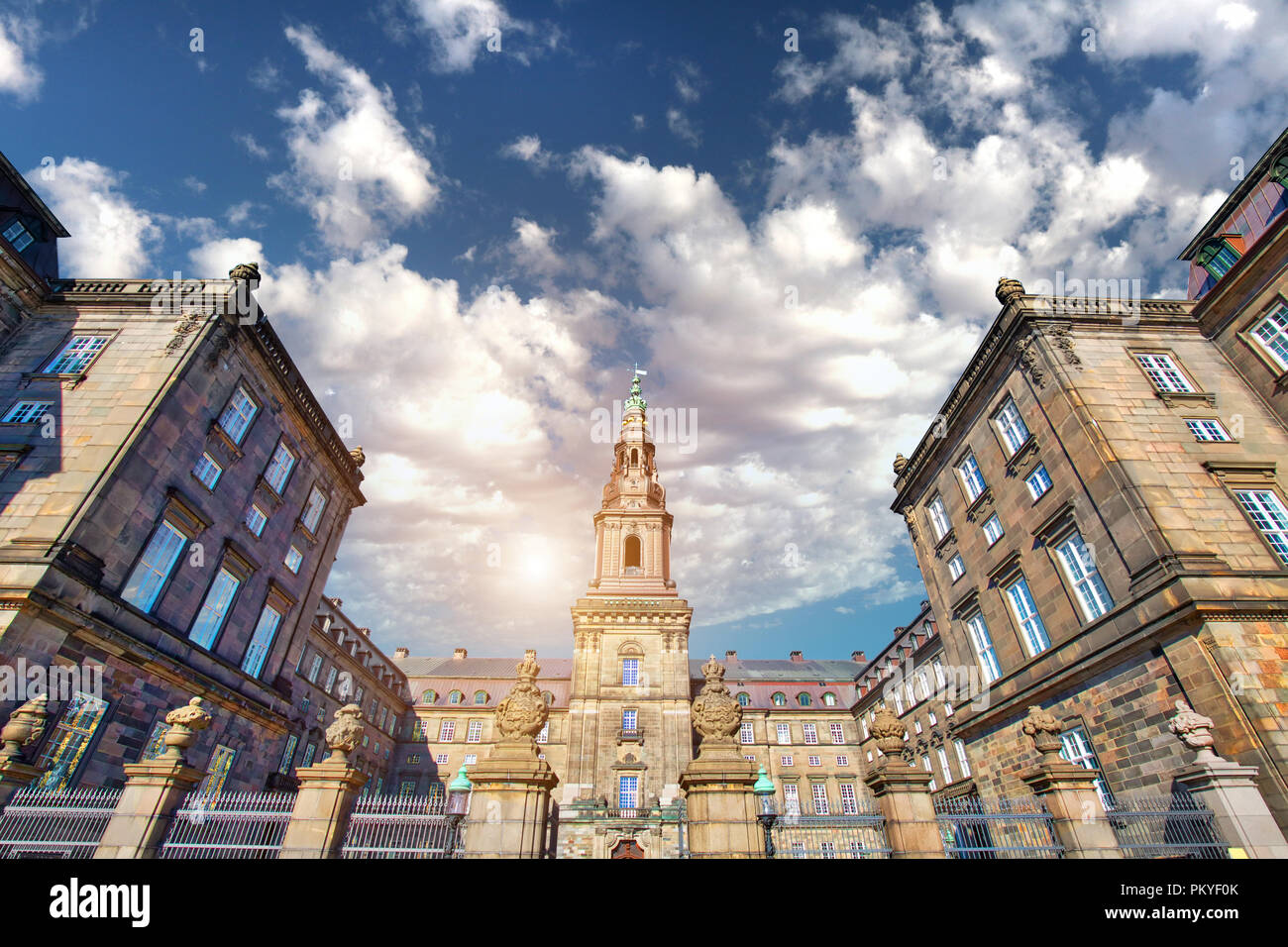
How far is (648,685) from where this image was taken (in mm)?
39969

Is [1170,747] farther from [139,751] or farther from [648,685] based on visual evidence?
[648,685]

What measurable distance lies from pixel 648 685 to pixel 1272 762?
107ft

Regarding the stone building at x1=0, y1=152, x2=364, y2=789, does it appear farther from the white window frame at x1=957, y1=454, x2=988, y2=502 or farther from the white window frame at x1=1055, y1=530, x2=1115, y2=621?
the white window frame at x1=957, y1=454, x2=988, y2=502

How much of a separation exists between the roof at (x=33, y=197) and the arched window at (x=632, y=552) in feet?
123

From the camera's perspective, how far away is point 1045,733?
37.3 ft

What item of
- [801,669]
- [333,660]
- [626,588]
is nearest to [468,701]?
[333,660]

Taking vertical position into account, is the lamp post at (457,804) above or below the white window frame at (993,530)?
below

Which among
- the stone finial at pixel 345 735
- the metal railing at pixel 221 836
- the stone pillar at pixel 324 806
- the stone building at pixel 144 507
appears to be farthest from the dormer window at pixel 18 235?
the stone pillar at pixel 324 806

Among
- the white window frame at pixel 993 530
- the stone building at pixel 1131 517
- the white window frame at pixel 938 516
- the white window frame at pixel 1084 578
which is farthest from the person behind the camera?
the white window frame at pixel 938 516

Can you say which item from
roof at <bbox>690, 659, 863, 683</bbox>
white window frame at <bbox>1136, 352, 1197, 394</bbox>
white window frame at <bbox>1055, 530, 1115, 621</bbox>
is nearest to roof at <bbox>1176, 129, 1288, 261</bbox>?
white window frame at <bbox>1136, 352, 1197, 394</bbox>

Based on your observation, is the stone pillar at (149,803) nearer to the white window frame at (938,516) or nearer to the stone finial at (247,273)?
the stone finial at (247,273)

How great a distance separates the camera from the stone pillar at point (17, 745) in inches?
412

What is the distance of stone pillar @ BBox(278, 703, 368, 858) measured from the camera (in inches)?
353

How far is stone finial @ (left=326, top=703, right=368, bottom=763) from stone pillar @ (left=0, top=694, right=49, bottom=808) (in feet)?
20.4
